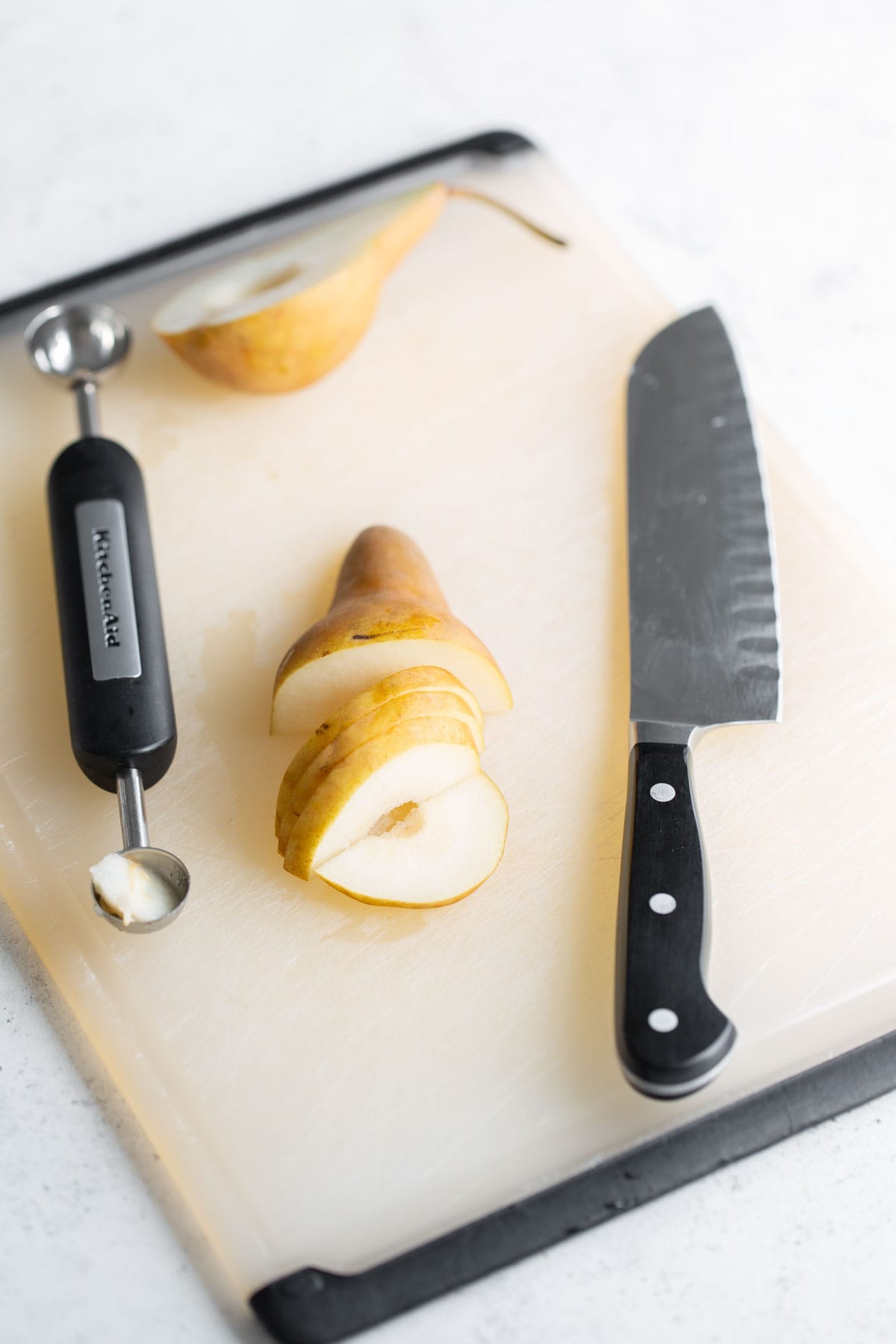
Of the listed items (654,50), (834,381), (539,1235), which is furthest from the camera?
(654,50)

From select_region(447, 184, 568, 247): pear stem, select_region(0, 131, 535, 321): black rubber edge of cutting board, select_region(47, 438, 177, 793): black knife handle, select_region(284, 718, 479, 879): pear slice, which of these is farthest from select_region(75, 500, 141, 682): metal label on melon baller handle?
select_region(447, 184, 568, 247): pear stem

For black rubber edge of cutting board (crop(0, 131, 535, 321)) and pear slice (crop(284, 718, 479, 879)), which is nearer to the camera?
pear slice (crop(284, 718, 479, 879))

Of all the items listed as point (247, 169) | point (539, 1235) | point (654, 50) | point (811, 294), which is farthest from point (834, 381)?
point (539, 1235)

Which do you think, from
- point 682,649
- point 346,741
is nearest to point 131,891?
point 346,741

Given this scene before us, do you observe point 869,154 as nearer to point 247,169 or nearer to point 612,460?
point 612,460

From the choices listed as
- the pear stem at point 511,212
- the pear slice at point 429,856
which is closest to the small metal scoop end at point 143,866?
the pear slice at point 429,856

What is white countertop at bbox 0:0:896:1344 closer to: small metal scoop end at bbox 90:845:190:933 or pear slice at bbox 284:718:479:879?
small metal scoop end at bbox 90:845:190:933
